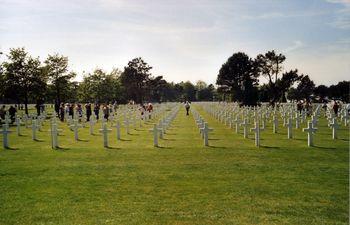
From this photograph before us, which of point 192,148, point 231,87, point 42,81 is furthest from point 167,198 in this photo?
point 231,87

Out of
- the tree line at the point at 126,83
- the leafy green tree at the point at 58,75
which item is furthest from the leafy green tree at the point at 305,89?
the leafy green tree at the point at 58,75

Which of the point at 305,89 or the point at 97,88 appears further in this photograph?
the point at 305,89

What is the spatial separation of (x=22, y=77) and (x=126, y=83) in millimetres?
61523

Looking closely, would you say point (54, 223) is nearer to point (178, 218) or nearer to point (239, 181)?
point (178, 218)

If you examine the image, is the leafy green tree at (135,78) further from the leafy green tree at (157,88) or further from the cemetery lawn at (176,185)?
the cemetery lawn at (176,185)

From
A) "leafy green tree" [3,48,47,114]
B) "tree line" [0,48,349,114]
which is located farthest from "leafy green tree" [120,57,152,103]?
"leafy green tree" [3,48,47,114]

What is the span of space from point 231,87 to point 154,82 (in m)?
20.1

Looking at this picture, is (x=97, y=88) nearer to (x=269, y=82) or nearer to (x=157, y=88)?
(x=269, y=82)

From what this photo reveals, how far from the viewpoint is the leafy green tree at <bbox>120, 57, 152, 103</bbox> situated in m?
113

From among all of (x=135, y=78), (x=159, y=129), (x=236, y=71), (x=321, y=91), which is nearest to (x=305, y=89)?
(x=321, y=91)

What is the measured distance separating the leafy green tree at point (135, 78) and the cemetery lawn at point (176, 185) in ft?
310

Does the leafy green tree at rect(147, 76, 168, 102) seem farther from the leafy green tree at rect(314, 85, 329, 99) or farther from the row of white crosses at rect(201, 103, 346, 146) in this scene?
the row of white crosses at rect(201, 103, 346, 146)

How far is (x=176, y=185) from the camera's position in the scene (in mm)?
11516

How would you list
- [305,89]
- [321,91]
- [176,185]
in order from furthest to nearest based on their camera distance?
[321,91] < [305,89] < [176,185]
